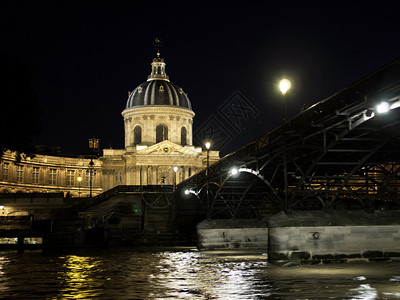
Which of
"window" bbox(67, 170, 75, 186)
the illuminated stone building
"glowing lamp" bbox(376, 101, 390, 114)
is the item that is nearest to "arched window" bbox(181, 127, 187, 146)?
the illuminated stone building

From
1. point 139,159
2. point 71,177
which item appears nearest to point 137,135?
point 139,159

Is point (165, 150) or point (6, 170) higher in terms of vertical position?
point (165, 150)

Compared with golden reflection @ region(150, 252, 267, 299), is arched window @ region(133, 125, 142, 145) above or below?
above

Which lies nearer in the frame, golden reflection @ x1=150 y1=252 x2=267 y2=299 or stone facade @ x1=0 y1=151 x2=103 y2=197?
golden reflection @ x1=150 y1=252 x2=267 y2=299

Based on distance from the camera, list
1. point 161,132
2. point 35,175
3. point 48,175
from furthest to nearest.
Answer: point 161,132 < point 48,175 < point 35,175

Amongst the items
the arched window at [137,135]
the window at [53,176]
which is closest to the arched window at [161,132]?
the arched window at [137,135]

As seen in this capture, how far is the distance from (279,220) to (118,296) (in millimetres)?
11693

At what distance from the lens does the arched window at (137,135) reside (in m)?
118

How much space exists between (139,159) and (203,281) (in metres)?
84.1

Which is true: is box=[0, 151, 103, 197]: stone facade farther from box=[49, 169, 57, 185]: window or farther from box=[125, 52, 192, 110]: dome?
box=[125, 52, 192, 110]: dome

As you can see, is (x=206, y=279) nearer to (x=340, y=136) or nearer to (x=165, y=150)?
(x=340, y=136)

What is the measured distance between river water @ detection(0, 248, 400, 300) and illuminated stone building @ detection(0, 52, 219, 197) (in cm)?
7295

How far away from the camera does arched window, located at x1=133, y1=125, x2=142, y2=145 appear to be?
117525 millimetres

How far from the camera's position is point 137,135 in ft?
389
